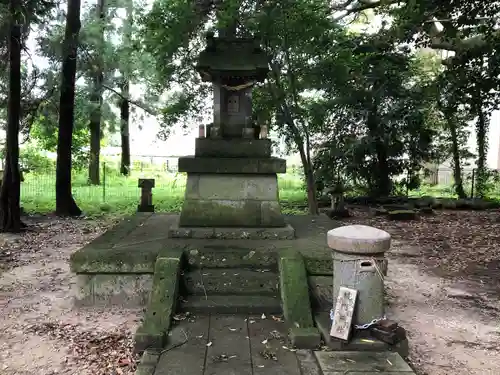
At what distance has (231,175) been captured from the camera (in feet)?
23.1

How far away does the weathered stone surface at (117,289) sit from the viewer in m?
5.70

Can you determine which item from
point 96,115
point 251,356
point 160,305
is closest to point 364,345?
point 251,356

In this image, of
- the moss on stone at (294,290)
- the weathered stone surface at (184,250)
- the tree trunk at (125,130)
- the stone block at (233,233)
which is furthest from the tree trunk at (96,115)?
the moss on stone at (294,290)

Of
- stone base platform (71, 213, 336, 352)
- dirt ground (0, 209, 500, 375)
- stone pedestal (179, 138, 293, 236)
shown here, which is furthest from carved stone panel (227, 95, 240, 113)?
dirt ground (0, 209, 500, 375)

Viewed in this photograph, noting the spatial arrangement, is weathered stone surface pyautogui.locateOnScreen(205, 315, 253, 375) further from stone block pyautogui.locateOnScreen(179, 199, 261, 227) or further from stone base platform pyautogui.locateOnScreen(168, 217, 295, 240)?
stone block pyautogui.locateOnScreen(179, 199, 261, 227)

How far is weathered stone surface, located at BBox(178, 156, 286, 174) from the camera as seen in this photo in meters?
6.93

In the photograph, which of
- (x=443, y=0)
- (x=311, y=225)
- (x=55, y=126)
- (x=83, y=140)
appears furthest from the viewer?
(x=83, y=140)

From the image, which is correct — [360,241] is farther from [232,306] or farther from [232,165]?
[232,165]

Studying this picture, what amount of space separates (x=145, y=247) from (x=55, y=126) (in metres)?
14.0

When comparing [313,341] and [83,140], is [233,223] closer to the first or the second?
[313,341]

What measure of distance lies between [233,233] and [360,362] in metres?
3.03

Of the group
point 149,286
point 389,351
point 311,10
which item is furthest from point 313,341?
point 311,10

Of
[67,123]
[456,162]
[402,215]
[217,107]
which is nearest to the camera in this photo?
[217,107]

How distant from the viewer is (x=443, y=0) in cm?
970
